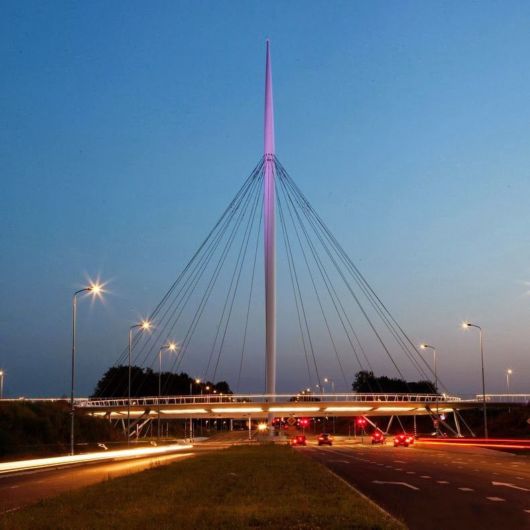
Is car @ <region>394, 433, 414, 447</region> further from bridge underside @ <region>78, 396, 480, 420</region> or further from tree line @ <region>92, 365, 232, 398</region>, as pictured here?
tree line @ <region>92, 365, 232, 398</region>

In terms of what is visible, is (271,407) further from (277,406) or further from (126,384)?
(126,384)

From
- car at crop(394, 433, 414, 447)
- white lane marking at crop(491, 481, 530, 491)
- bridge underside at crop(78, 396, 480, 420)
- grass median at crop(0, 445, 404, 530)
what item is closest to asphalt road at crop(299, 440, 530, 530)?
white lane marking at crop(491, 481, 530, 491)

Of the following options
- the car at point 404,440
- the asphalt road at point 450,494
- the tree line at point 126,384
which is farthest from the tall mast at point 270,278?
the tree line at point 126,384

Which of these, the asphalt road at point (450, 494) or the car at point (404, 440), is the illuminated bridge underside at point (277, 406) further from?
the asphalt road at point (450, 494)

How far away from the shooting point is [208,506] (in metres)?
17.5

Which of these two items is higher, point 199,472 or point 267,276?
point 267,276

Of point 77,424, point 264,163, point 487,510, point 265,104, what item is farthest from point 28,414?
point 487,510

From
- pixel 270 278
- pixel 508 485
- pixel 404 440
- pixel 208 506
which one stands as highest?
pixel 270 278

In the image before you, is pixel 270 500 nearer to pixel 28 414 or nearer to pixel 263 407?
pixel 28 414

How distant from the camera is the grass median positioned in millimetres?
14617

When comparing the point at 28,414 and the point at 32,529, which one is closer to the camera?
the point at 32,529

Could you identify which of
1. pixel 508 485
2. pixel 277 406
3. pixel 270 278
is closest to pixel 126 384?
pixel 277 406

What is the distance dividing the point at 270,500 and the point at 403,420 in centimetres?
17735

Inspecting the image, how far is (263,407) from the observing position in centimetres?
10169
